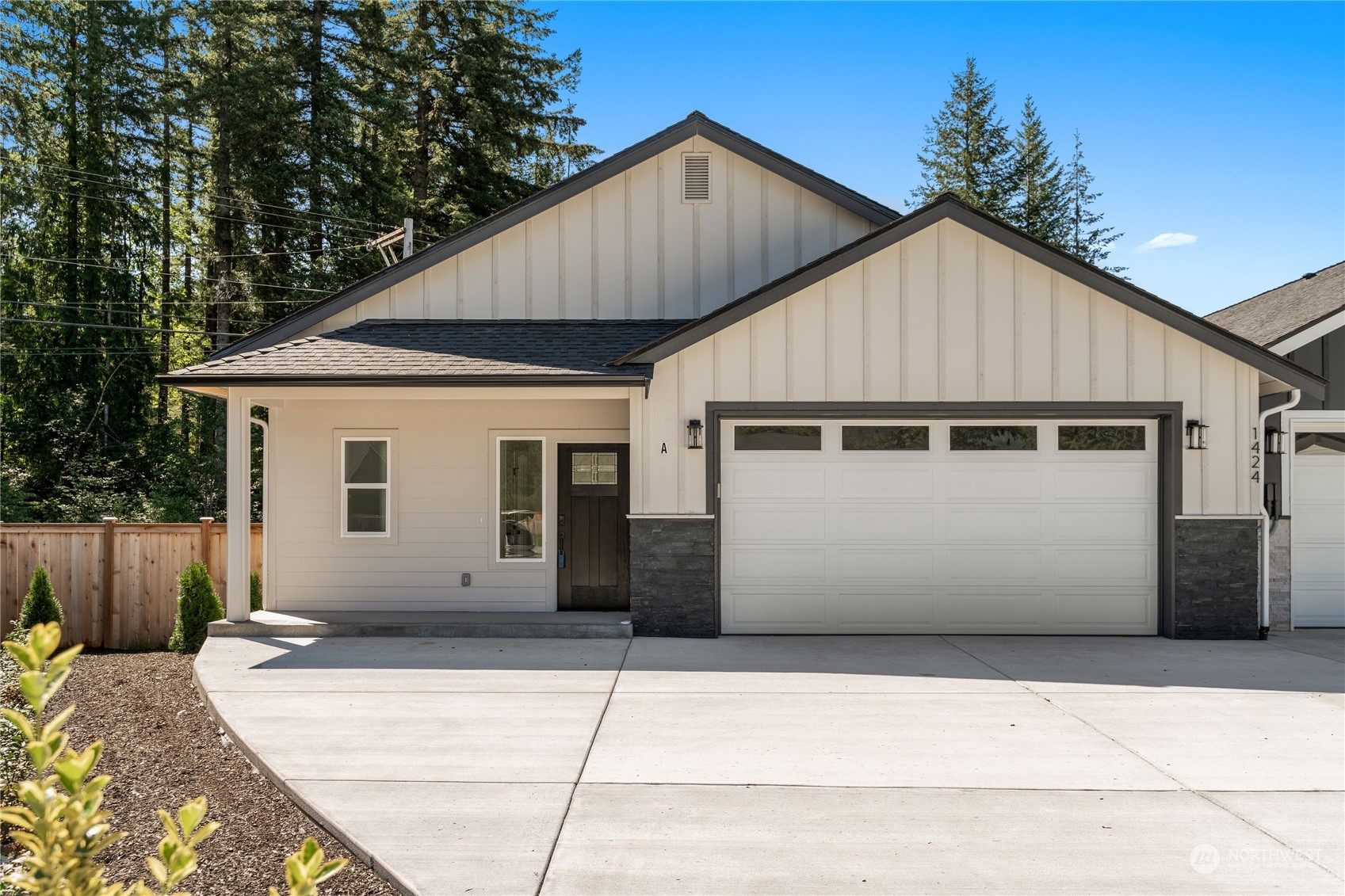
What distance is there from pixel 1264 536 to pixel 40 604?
1313 centimetres

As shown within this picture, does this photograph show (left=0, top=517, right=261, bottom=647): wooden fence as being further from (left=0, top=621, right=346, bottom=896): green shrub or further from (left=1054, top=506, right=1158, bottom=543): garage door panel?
(left=1054, top=506, right=1158, bottom=543): garage door panel

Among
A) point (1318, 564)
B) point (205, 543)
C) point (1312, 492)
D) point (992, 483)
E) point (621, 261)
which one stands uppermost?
point (621, 261)

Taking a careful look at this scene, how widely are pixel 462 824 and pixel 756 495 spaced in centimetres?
528

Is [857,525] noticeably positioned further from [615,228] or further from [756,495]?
[615,228]

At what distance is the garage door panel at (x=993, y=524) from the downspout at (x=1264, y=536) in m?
2.28

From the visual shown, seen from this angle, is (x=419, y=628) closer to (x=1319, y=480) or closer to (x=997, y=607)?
(x=997, y=607)

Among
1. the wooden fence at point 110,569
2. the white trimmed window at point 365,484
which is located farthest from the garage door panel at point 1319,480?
the wooden fence at point 110,569

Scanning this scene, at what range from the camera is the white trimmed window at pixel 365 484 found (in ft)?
32.4

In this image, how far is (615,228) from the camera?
10.3 m

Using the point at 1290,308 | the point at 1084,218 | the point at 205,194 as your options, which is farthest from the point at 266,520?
the point at 1084,218

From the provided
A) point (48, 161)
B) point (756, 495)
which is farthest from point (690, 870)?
point (48, 161)

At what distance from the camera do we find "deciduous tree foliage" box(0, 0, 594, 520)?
19047mm

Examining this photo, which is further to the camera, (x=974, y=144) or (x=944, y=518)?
(x=974, y=144)

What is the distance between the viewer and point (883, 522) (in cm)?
890
